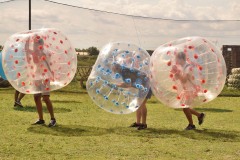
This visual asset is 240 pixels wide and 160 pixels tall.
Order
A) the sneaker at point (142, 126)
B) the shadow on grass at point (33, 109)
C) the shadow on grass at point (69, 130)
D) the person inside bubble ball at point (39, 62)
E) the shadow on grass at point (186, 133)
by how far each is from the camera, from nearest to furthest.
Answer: the shadow on grass at point (186, 133) → the shadow on grass at point (69, 130) → the person inside bubble ball at point (39, 62) → the sneaker at point (142, 126) → the shadow on grass at point (33, 109)

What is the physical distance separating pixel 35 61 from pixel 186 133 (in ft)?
8.41

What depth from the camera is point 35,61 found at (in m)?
7.03

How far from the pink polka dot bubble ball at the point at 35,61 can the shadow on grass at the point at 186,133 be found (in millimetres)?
1279

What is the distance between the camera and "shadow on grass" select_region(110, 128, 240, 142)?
6520 millimetres

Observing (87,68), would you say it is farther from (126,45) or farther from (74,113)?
(126,45)

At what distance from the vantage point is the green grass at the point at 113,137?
541 cm

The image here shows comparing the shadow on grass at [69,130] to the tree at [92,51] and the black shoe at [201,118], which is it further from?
the tree at [92,51]

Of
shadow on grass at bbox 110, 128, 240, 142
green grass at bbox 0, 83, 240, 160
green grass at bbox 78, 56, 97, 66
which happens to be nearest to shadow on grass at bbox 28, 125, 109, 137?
green grass at bbox 0, 83, 240, 160

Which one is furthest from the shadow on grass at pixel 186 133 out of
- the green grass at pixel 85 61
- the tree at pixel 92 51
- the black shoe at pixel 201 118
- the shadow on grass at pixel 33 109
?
the green grass at pixel 85 61

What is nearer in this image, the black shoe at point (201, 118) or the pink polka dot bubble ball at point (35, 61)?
the pink polka dot bubble ball at point (35, 61)

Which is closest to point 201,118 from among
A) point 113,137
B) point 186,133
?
point 186,133

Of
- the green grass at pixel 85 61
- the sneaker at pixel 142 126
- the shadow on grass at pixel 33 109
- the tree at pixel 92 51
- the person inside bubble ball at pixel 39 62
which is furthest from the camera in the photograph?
the green grass at pixel 85 61

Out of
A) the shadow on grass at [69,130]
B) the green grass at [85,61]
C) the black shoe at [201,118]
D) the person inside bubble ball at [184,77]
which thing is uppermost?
the person inside bubble ball at [184,77]

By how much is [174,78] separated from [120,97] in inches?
32.8
